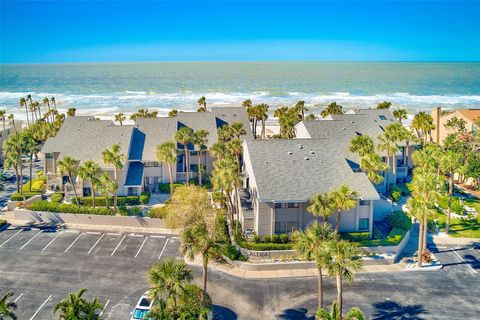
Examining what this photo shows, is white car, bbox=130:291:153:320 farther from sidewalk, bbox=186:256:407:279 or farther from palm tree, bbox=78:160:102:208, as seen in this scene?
palm tree, bbox=78:160:102:208

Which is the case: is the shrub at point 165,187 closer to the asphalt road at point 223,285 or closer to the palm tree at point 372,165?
the asphalt road at point 223,285

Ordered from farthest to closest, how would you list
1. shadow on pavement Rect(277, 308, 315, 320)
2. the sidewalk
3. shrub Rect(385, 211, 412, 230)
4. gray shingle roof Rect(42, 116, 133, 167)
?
1. gray shingle roof Rect(42, 116, 133, 167)
2. shrub Rect(385, 211, 412, 230)
3. the sidewalk
4. shadow on pavement Rect(277, 308, 315, 320)

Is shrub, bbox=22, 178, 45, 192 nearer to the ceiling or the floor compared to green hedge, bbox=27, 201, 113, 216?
nearer to the ceiling

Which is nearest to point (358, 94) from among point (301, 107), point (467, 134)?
point (301, 107)

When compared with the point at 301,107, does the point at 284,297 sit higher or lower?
lower

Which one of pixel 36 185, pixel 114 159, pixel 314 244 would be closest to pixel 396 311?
pixel 314 244

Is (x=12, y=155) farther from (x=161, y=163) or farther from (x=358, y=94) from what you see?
(x=358, y=94)

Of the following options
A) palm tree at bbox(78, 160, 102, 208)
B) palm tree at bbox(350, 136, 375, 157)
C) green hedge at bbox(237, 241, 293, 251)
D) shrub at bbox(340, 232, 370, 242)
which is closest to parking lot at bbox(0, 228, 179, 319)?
palm tree at bbox(78, 160, 102, 208)

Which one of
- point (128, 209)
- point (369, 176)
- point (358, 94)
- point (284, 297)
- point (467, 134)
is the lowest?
point (284, 297)
